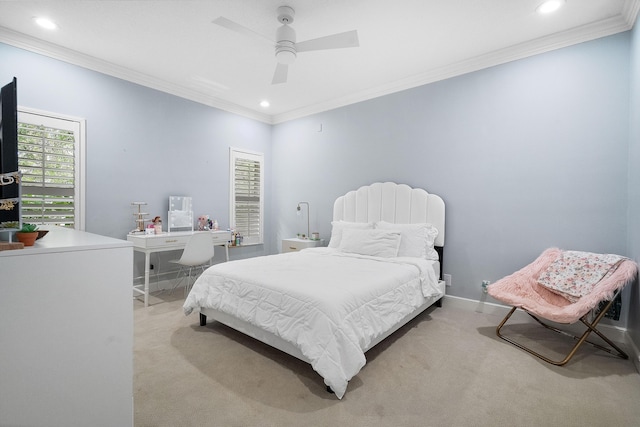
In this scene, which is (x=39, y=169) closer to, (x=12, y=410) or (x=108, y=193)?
(x=108, y=193)

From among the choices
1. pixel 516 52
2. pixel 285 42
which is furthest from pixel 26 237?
pixel 516 52

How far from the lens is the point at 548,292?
262 centimetres

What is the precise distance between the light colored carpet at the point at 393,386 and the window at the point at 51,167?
171cm

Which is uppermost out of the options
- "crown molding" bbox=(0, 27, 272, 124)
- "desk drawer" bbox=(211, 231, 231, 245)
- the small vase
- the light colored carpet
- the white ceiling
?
the white ceiling

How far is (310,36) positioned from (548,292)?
322 centimetres

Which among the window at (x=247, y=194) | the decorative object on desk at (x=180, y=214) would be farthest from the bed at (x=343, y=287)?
the window at (x=247, y=194)

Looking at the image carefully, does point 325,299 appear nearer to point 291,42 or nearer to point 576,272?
point 291,42

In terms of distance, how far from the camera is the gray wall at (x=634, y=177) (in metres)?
2.28

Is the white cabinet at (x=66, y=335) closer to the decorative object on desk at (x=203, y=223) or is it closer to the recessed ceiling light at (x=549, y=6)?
the decorative object on desk at (x=203, y=223)

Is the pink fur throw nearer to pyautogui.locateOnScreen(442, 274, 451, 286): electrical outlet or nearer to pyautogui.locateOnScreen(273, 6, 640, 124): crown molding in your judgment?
pyautogui.locateOnScreen(442, 274, 451, 286): electrical outlet

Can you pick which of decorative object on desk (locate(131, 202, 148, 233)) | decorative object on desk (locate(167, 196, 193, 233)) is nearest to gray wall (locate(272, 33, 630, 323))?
decorative object on desk (locate(167, 196, 193, 233))

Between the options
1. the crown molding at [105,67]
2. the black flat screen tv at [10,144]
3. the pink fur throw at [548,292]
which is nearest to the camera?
the black flat screen tv at [10,144]

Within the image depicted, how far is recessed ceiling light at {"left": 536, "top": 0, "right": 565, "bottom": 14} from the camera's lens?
2375 mm

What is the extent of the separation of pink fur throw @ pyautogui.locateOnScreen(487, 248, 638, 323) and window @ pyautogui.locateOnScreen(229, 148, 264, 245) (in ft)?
12.3
